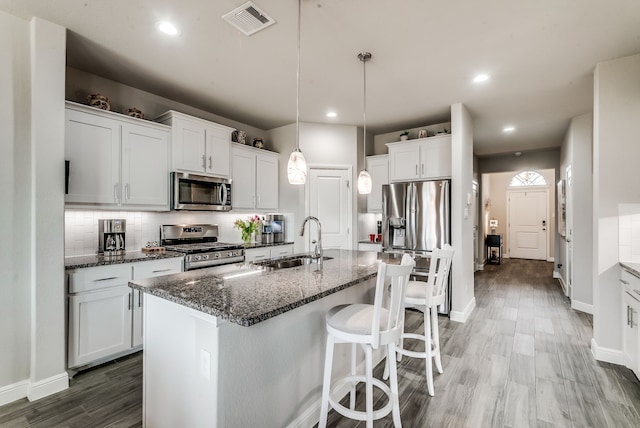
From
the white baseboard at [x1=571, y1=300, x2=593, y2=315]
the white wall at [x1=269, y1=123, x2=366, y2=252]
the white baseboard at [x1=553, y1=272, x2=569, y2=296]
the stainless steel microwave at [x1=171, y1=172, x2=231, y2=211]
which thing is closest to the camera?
the stainless steel microwave at [x1=171, y1=172, x2=231, y2=211]

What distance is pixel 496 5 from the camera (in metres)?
1.97

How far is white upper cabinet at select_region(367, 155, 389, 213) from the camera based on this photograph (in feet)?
15.5

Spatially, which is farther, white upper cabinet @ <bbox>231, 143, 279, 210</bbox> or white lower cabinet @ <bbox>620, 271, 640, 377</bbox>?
white upper cabinet @ <bbox>231, 143, 279, 210</bbox>

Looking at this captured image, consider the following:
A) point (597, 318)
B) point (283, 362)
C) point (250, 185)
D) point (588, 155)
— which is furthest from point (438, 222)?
point (283, 362)

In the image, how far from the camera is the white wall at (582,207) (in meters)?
4.05

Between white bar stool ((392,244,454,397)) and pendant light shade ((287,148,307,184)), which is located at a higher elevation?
pendant light shade ((287,148,307,184))

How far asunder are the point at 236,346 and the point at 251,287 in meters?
0.31

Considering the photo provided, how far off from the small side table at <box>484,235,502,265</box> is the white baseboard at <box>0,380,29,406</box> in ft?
29.5

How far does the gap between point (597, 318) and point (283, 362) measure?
3002 millimetres

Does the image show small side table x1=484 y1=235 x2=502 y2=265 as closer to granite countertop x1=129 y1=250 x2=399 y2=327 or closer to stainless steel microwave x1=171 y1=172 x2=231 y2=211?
granite countertop x1=129 y1=250 x2=399 y2=327

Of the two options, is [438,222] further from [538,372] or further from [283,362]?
[283,362]

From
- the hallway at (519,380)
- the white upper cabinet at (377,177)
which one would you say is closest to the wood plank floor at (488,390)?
the hallway at (519,380)

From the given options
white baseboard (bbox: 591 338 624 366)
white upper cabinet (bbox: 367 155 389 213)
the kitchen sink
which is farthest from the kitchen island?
white upper cabinet (bbox: 367 155 389 213)

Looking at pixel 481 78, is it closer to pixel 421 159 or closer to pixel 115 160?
pixel 421 159
